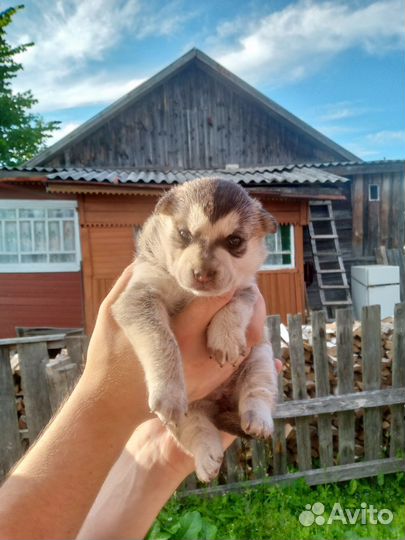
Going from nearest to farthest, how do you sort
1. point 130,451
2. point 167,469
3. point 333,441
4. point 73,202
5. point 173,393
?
point 173,393
point 167,469
point 130,451
point 333,441
point 73,202

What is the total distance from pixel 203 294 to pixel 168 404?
0.35 m

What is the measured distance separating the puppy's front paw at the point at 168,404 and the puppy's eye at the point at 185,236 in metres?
0.47

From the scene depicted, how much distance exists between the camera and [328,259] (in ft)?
26.2

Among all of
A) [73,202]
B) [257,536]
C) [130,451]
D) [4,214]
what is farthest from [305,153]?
[130,451]

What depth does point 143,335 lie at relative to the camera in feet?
4.55

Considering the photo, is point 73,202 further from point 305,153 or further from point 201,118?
point 305,153

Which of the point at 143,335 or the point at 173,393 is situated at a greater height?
the point at 143,335

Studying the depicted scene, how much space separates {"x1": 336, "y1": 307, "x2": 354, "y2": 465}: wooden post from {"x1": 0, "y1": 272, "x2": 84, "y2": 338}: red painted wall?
4.08m

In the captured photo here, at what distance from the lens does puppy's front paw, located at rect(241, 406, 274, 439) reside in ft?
4.69

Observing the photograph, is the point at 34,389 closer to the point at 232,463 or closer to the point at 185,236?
the point at 232,463

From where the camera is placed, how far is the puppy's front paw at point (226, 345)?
140 cm

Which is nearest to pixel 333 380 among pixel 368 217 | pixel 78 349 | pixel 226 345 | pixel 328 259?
pixel 78 349

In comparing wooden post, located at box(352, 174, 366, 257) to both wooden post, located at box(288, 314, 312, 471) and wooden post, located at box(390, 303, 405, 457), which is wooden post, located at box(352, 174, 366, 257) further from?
wooden post, located at box(288, 314, 312, 471)

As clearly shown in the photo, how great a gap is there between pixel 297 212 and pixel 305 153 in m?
2.54
